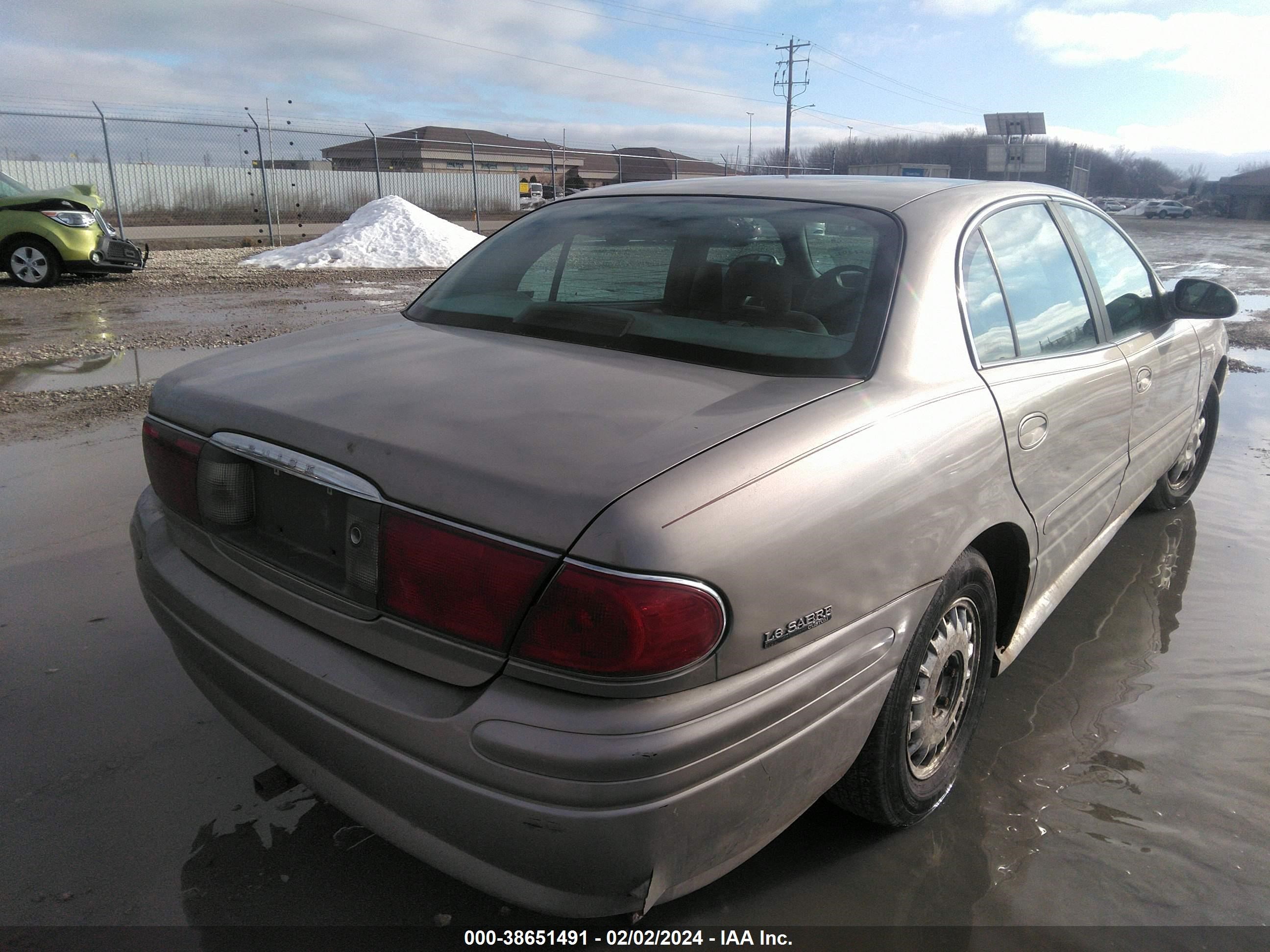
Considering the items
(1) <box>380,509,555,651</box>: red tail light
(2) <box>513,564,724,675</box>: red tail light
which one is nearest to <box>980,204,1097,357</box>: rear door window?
(2) <box>513,564,724,675</box>: red tail light

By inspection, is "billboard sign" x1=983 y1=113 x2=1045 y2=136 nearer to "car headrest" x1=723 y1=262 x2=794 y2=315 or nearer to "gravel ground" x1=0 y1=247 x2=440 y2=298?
"gravel ground" x1=0 y1=247 x2=440 y2=298

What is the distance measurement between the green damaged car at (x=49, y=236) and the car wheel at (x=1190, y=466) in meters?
13.5

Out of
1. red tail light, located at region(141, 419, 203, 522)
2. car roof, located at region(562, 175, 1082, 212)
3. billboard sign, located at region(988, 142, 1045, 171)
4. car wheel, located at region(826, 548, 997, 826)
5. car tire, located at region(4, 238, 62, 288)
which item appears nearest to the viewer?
car wheel, located at region(826, 548, 997, 826)

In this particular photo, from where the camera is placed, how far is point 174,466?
2246 mm

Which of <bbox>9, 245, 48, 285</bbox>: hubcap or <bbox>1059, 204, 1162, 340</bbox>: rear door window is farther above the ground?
<bbox>1059, 204, 1162, 340</bbox>: rear door window

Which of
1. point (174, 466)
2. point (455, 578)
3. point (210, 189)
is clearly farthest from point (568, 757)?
point (210, 189)

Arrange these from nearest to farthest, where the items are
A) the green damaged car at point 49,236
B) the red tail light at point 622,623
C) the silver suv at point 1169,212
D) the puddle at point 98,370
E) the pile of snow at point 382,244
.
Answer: the red tail light at point 622,623 → the puddle at point 98,370 → the green damaged car at point 49,236 → the pile of snow at point 382,244 → the silver suv at point 1169,212

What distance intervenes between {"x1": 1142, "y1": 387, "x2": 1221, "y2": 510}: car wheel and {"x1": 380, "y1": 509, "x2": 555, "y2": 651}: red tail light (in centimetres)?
397

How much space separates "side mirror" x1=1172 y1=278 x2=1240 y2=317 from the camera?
3.63 meters

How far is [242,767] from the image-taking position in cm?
253

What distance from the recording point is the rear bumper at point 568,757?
58.9 inches

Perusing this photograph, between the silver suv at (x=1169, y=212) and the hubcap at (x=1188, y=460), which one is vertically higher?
the silver suv at (x=1169, y=212)

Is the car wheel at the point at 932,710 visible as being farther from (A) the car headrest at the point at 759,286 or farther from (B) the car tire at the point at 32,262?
(B) the car tire at the point at 32,262

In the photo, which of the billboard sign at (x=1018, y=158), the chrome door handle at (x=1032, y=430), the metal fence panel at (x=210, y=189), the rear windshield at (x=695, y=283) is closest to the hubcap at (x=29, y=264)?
the metal fence panel at (x=210, y=189)
